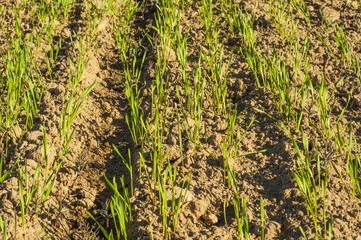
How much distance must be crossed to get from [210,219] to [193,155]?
0.48 metres

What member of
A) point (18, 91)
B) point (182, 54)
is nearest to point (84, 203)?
point (18, 91)

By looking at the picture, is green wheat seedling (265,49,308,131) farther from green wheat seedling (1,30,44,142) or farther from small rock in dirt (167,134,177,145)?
green wheat seedling (1,30,44,142)

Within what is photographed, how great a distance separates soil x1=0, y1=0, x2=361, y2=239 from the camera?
208 cm

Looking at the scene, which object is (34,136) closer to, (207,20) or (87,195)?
(87,195)

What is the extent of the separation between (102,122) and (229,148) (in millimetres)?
878

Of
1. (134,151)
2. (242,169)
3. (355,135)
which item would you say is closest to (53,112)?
(134,151)

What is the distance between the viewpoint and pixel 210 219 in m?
2.13

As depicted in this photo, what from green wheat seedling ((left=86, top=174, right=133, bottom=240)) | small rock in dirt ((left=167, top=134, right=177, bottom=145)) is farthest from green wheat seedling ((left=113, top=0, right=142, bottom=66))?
green wheat seedling ((left=86, top=174, right=133, bottom=240))

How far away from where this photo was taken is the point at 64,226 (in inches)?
83.8

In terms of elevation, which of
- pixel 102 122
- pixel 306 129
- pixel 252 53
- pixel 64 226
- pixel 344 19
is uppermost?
pixel 344 19

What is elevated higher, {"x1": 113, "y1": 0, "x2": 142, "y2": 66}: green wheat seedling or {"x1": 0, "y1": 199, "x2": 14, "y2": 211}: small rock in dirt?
{"x1": 113, "y1": 0, "x2": 142, "y2": 66}: green wheat seedling

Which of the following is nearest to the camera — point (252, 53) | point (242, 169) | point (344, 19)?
point (242, 169)

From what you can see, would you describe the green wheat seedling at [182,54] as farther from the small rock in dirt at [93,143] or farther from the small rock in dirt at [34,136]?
the small rock in dirt at [34,136]

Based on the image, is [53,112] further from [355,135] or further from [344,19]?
[344,19]
